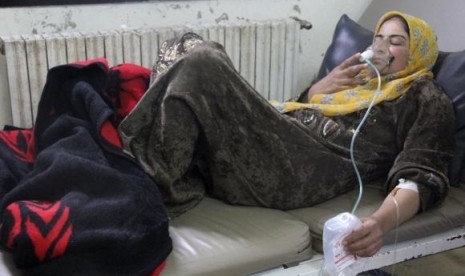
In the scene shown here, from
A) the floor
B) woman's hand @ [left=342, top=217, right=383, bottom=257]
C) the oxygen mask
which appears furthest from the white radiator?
woman's hand @ [left=342, top=217, right=383, bottom=257]

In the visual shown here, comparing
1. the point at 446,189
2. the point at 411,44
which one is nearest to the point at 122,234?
the point at 446,189

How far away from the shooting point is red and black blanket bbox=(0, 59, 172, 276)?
1.14 metres

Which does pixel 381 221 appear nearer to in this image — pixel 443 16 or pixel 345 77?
pixel 345 77

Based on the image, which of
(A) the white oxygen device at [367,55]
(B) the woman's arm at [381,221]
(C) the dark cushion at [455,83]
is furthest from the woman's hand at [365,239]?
(A) the white oxygen device at [367,55]

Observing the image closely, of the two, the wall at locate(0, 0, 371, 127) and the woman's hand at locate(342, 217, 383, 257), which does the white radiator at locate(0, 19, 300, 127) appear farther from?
the woman's hand at locate(342, 217, 383, 257)

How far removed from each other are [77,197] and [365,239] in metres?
0.69

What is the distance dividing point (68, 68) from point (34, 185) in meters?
0.46

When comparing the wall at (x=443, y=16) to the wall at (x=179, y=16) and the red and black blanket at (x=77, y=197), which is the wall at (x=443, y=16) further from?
the red and black blanket at (x=77, y=197)

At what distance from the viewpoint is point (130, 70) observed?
1.69 meters

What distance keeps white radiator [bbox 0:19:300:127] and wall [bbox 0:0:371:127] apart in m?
0.09

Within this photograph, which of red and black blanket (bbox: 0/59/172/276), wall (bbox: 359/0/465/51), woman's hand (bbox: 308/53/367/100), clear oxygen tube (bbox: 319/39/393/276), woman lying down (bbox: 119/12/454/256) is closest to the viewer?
red and black blanket (bbox: 0/59/172/276)

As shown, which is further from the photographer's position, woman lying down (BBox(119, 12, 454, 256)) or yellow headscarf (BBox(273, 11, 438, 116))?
yellow headscarf (BBox(273, 11, 438, 116))

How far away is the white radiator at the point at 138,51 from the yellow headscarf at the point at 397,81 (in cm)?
59

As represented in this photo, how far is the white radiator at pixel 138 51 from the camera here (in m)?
1.97
